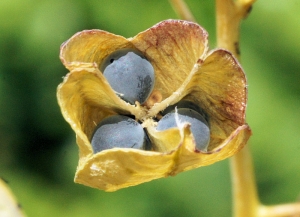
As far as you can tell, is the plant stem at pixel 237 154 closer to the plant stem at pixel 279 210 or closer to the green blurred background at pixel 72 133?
the plant stem at pixel 279 210

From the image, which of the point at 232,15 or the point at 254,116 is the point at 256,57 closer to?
the point at 254,116

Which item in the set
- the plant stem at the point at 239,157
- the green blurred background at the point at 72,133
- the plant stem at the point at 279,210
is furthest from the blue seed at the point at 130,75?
the green blurred background at the point at 72,133

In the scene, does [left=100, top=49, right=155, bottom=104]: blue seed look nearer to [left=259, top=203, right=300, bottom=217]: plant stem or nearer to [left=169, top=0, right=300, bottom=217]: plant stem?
[left=169, top=0, right=300, bottom=217]: plant stem

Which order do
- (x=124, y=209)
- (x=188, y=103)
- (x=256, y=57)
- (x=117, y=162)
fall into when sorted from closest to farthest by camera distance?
(x=117, y=162)
(x=188, y=103)
(x=124, y=209)
(x=256, y=57)

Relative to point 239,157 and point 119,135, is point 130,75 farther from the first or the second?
point 239,157

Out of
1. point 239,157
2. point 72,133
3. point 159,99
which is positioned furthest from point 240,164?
point 72,133

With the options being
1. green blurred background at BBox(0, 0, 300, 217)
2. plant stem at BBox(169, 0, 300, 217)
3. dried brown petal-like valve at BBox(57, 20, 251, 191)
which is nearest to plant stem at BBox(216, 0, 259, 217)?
plant stem at BBox(169, 0, 300, 217)

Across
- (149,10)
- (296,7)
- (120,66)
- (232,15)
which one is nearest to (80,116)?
(120,66)
